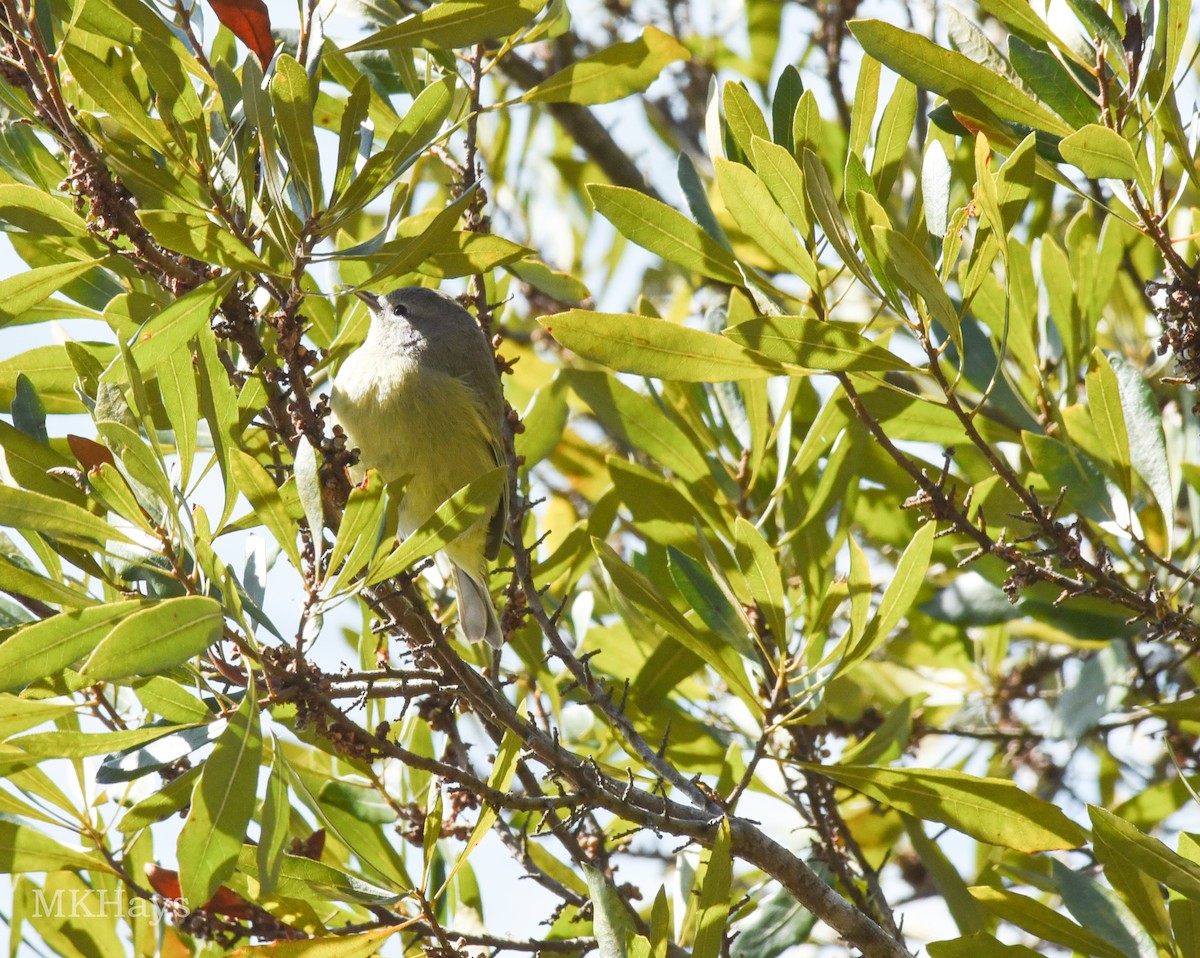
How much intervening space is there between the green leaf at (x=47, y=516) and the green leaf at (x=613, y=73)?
4.52 feet

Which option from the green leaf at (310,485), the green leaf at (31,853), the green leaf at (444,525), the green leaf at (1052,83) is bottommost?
the green leaf at (31,853)

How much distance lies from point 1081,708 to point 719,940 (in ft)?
3.77

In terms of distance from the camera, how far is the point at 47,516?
176 cm

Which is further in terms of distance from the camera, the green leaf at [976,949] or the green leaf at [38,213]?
the green leaf at [976,949]

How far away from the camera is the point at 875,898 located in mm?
2768

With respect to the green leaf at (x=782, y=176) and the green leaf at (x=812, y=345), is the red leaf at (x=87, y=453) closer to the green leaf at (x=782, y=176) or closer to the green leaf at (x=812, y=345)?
the green leaf at (x=812, y=345)

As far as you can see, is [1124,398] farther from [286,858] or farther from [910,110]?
[286,858]

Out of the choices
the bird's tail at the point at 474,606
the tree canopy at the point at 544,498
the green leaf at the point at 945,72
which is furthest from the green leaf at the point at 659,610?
the green leaf at the point at 945,72

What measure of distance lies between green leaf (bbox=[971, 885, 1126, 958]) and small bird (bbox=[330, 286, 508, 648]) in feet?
4.61

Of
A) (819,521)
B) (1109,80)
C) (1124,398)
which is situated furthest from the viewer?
(819,521)

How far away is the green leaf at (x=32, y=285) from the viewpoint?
2154 mm

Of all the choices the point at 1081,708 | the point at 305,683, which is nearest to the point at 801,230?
the point at 305,683

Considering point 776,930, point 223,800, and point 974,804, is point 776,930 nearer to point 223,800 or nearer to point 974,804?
point 974,804

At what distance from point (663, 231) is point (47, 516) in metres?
1.13
